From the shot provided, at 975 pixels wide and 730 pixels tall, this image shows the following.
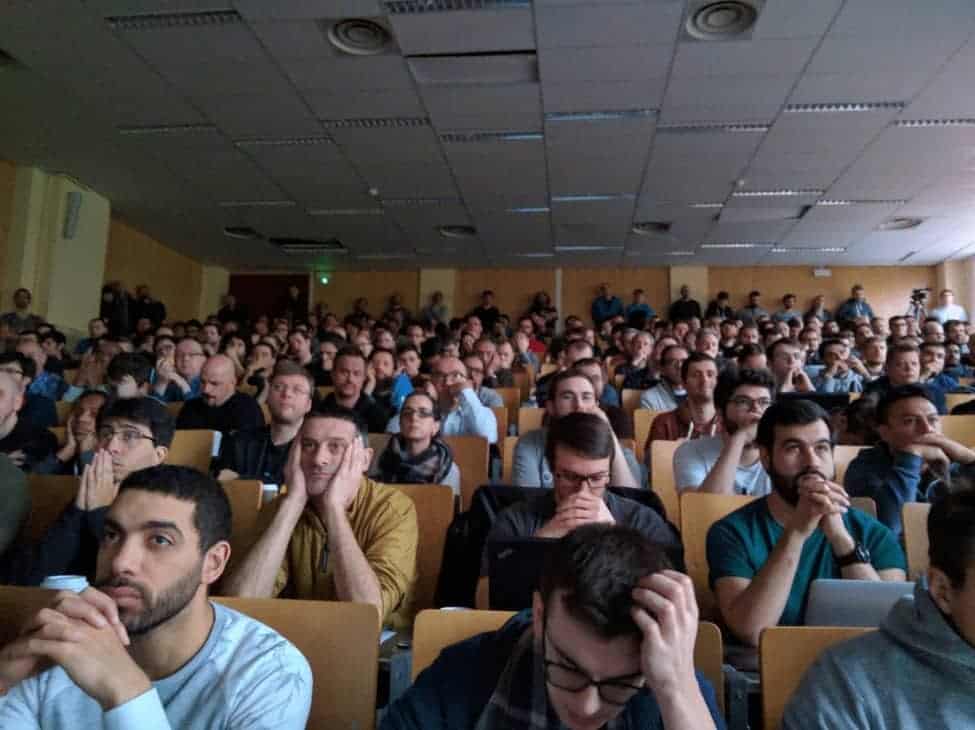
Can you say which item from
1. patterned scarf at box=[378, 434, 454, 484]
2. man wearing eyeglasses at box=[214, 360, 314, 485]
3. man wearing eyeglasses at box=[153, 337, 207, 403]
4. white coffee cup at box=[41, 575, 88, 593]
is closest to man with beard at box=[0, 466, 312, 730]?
white coffee cup at box=[41, 575, 88, 593]

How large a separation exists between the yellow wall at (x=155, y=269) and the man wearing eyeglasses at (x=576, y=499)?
27.7 feet

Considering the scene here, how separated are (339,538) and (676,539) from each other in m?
0.94

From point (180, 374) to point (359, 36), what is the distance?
2.40 m

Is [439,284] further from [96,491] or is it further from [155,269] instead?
[96,491]

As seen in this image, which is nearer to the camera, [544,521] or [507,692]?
[507,692]

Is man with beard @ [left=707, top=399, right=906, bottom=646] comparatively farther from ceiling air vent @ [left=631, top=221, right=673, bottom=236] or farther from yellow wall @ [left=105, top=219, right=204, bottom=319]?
yellow wall @ [left=105, top=219, right=204, bottom=319]

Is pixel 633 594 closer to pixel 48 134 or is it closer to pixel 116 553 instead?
pixel 116 553

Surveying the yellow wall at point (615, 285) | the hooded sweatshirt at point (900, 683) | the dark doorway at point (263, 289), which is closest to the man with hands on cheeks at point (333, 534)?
the hooded sweatshirt at point (900, 683)

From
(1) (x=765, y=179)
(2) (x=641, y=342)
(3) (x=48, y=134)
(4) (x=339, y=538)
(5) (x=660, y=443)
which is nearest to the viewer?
(4) (x=339, y=538)

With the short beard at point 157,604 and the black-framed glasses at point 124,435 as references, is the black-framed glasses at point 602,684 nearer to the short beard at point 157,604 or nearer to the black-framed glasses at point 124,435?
the short beard at point 157,604

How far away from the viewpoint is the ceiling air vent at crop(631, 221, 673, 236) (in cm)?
817

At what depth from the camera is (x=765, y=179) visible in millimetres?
6465

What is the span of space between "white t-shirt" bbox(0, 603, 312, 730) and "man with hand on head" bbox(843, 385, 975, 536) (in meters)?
1.85

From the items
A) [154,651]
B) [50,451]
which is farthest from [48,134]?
[154,651]
